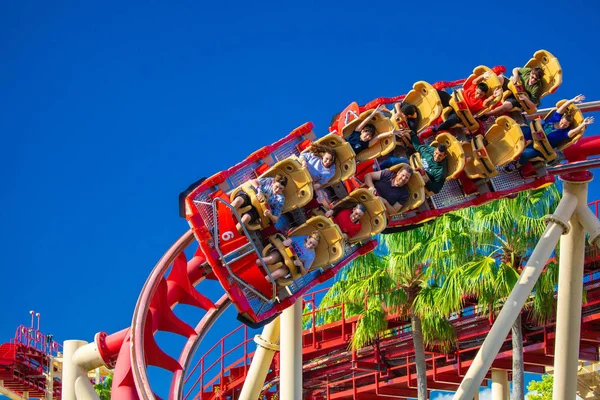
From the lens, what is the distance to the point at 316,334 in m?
17.0

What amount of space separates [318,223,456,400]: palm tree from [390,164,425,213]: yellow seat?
3.72m

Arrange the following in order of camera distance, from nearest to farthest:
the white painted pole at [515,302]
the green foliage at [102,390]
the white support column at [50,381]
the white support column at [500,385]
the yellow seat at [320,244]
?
the yellow seat at [320,244], the white painted pole at [515,302], the white support column at [500,385], the green foliage at [102,390], the white support column at [50,381]

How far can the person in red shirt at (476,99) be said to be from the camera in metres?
12.2

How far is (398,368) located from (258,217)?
251 inches

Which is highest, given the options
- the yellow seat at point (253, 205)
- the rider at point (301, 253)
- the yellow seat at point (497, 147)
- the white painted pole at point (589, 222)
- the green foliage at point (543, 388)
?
the green foliage at point (543, 388)

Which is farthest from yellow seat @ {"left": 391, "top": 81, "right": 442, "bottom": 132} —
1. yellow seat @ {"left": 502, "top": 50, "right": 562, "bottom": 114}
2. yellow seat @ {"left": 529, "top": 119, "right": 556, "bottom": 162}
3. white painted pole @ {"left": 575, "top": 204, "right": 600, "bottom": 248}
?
white painted pole @ {"left": 575, "top": 204, "right": 600, "bottom": 248}

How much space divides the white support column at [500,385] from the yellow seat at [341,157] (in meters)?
6.33

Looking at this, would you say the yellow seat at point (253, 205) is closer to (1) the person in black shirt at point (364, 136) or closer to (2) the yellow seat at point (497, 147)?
(1) the person in black shirt at point (364, 136)

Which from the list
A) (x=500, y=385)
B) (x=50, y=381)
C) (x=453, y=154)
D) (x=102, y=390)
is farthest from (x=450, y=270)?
(x=50, y=381)

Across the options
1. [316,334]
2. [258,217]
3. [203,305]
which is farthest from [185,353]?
[316,334]

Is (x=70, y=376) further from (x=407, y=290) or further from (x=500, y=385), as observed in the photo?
(x=500, y=385)

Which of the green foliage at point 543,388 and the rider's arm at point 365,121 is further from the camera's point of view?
the green foliage at point 543,388

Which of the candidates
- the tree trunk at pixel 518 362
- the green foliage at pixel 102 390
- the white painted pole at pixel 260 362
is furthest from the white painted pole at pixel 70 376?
the green foliage at pixel 102 390

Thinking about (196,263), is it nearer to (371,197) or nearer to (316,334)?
(371,197)
